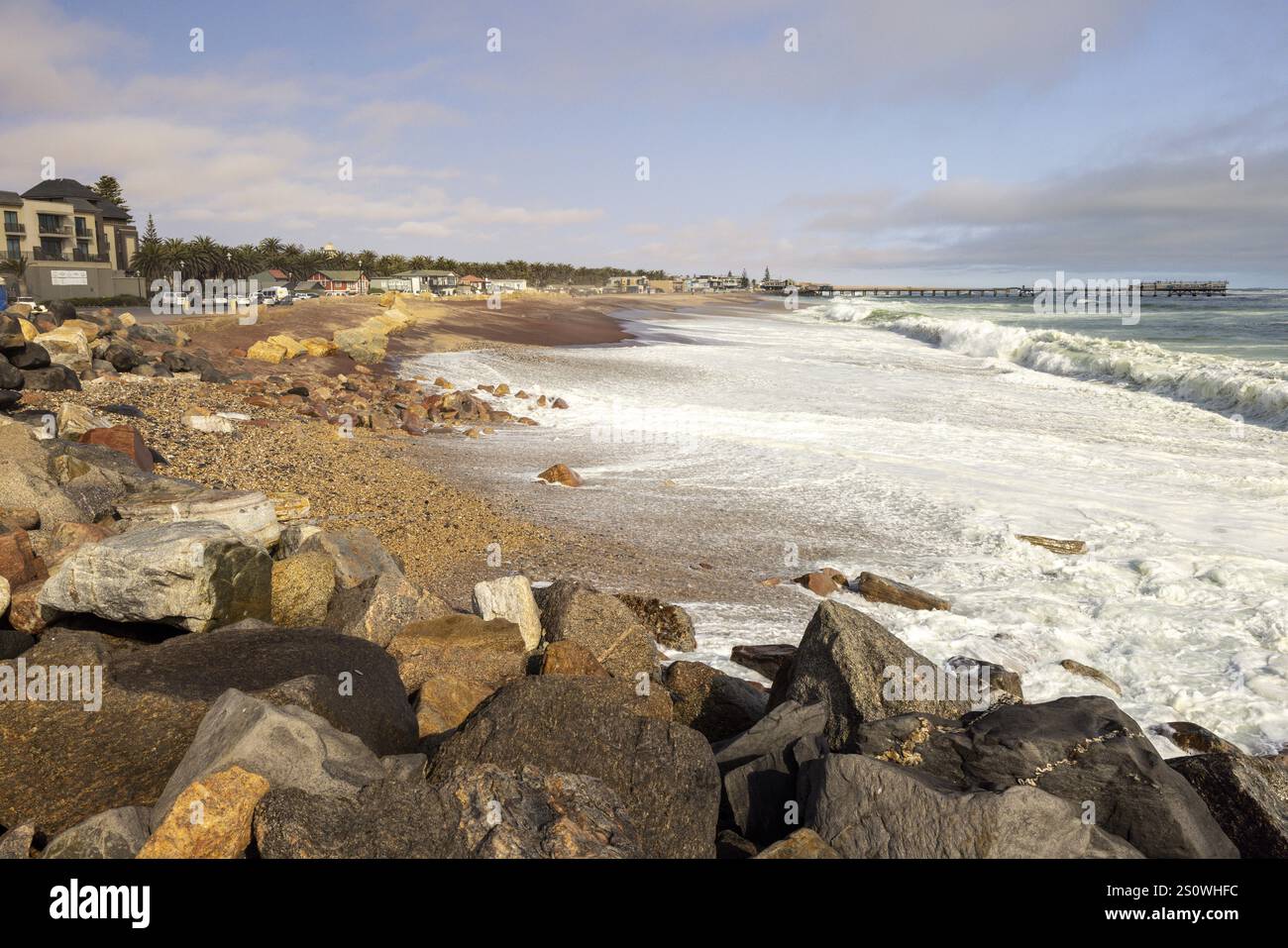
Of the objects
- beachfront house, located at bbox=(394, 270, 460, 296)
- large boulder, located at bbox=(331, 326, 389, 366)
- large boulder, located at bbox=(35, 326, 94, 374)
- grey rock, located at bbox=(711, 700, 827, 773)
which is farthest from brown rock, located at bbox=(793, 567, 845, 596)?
beachfront house, located at bbox=(394, 270, 460, 296)

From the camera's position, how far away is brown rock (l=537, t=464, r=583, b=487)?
13.0 meters

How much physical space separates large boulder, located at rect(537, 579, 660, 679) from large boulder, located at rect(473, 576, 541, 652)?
16 cm

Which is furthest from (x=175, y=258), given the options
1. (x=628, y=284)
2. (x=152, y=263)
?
(x=628, y=284)

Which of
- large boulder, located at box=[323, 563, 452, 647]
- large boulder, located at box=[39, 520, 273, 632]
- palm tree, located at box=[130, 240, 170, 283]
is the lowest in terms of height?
large boulder, located at box=[323, 563, 452, 647]

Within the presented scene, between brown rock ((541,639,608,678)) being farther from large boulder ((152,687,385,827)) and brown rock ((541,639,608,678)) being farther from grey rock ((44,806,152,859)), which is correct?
grey rock ((44,806,152,859))

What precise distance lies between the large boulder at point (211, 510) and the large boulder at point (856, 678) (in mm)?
4867

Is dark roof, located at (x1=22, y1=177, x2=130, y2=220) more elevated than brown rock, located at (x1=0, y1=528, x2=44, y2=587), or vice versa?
dark roof, located at (x1=22, y1=177, x2=130, y2=220)

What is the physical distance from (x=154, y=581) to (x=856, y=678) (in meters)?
4.60

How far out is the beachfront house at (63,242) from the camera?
61125 mm

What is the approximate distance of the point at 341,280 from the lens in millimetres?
91562

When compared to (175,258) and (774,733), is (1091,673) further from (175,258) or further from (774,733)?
(175,258)
